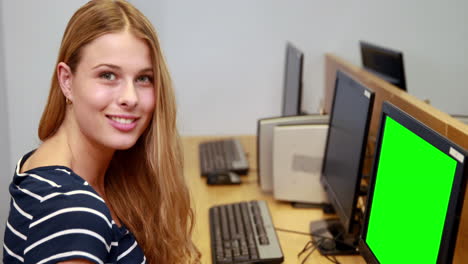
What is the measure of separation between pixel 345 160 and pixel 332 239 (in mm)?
232

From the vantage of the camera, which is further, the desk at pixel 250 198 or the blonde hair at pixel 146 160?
the desk at pixel 250 198

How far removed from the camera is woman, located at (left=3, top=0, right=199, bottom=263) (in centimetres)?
98

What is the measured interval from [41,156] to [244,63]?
69.4 inches

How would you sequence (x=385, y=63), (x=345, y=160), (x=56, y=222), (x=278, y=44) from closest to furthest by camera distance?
(x=56, y=222) → (x=345, y=160) → (x=385, y=63) → (x=278, y=44)

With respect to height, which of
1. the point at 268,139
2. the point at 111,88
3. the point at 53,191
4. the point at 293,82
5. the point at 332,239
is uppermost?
the point at 111,88

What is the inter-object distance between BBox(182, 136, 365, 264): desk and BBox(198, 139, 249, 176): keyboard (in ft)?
0.12

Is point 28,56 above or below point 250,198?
above

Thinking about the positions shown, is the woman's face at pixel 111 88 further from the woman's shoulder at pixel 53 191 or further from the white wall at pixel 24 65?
the white wall at pixel 24 65

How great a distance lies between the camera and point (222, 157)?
2.43m

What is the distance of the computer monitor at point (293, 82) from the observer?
7.24 feet

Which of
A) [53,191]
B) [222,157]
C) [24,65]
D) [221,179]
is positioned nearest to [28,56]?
[24,65]

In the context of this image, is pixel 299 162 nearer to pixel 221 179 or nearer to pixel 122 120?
pixel 221 179

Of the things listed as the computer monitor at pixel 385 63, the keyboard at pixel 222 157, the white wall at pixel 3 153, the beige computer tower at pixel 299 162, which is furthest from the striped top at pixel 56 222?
the computer monitor at pixel 385 63

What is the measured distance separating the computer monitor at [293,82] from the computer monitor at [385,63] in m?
0.30
